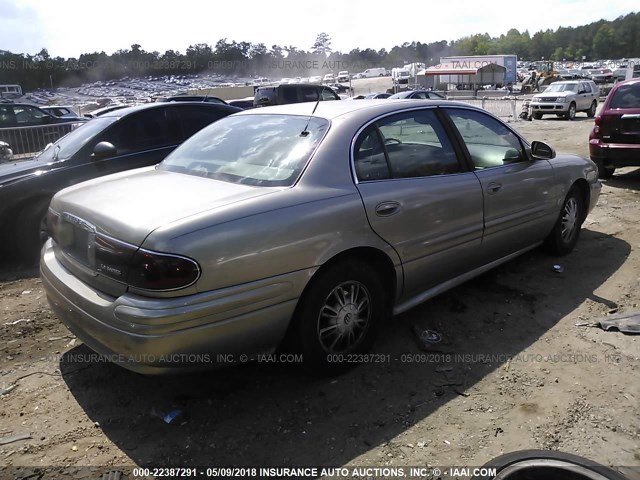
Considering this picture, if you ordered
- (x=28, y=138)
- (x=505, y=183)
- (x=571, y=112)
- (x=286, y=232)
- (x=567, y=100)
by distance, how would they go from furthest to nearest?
(x=571, y=112) < (x=567, y=100) < (x=28, y=138) < (x=505, y=183) < (x=286, y=232)


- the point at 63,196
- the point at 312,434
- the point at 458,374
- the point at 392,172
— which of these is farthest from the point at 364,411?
the point at 63,196

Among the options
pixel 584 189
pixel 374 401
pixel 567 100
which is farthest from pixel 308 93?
pixel 374 401

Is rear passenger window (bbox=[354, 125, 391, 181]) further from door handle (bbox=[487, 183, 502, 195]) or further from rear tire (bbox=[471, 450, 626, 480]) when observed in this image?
rear tire (bbox=[471, 450, 626, 480])

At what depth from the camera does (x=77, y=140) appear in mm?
5816

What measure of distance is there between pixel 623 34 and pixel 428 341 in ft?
580

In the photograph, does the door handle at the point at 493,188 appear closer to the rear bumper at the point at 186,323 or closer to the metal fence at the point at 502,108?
the rear bumper at the point at 186,323

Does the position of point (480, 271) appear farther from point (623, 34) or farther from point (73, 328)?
point (623, 34)

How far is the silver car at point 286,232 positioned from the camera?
242 cm

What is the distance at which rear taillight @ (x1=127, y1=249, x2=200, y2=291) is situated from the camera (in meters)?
2.35

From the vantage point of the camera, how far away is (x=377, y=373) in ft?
10.4

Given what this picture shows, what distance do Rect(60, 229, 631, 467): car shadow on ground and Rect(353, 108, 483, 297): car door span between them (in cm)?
46

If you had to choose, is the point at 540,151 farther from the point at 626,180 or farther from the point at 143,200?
the point at 626,180

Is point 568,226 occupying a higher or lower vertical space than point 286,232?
lower

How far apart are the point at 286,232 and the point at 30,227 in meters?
3.93
